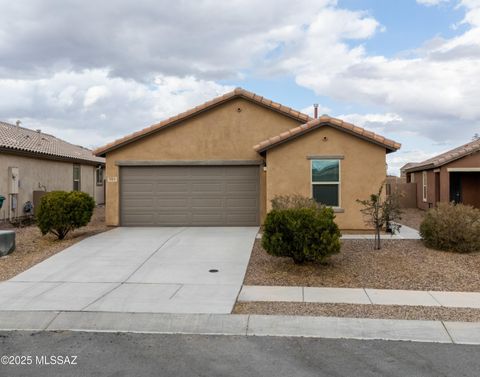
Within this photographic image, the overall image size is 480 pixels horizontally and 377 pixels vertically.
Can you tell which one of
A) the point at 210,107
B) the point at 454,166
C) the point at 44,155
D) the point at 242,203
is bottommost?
the point at 242,203

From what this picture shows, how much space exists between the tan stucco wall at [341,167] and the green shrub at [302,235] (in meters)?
5.10

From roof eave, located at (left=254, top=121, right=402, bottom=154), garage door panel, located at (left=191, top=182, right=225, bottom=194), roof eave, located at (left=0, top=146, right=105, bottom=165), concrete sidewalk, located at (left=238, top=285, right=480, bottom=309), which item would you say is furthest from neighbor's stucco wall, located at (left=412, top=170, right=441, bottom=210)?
roof eave, located at (left=0, top=146, right=105, bottom=165)

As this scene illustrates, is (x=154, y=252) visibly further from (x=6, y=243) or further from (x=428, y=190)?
(x=428, y=190)

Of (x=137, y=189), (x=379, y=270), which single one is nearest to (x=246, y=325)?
(x=379, y=270)

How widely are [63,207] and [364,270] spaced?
8510 mm

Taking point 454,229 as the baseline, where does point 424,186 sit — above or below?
above

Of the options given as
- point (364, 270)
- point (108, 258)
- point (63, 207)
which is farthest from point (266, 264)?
point (63, 207)

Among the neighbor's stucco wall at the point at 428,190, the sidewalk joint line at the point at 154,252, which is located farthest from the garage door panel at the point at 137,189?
the neighbor's stucco wall at the point at 428,190

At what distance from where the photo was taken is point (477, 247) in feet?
36.4

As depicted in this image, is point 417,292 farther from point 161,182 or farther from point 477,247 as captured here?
point 161,182

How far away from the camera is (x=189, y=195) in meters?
16.2

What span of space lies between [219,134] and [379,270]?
8469mm

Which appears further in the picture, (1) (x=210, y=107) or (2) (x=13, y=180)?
(2) (x=13, y=180)

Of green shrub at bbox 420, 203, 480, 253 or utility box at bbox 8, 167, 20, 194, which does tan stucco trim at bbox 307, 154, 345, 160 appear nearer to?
green shrub at bbox 420, 203, 480, 253
